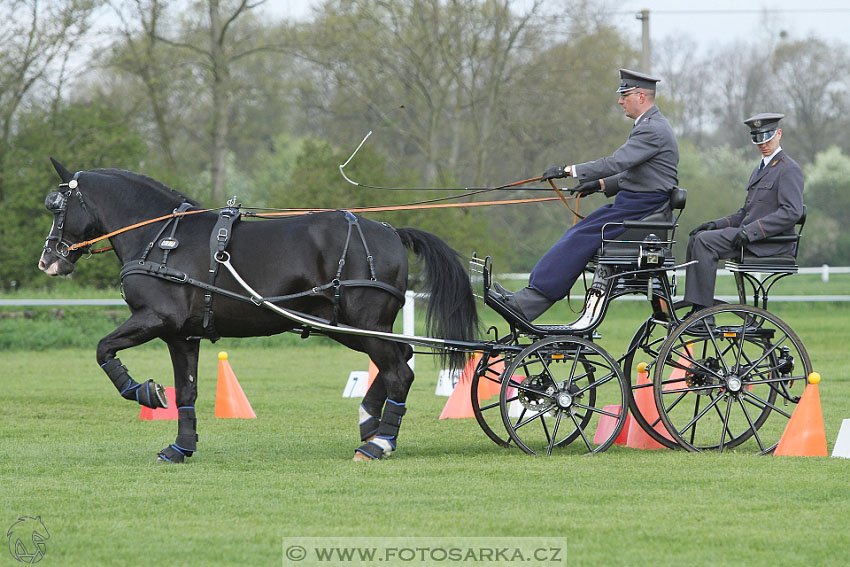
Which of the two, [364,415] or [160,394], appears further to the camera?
[364,415]

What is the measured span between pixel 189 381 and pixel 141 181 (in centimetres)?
134

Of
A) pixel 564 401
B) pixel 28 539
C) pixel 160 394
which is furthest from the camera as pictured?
pixel 564 401

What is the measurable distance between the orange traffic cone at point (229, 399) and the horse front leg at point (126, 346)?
8.95 feet

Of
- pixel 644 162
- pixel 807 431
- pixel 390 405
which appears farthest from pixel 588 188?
pixel 807 431

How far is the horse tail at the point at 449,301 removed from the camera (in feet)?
21.7

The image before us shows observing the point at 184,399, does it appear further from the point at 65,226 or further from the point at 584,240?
the point at 584,240

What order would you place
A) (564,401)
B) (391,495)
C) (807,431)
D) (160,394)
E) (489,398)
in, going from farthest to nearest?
1. (489,398)
2. (564,401)
3. (807,431)
4. (160,394)
5. (391,495)

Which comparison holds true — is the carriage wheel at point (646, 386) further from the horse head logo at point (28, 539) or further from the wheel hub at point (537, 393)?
the horse head logo at point (28, 539)

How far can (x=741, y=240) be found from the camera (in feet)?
21.0

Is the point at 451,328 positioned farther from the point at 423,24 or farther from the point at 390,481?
the point at 423,24

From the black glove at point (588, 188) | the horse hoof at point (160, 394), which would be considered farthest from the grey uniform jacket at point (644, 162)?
the horse hoof at point (160, 394)

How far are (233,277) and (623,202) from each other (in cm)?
246

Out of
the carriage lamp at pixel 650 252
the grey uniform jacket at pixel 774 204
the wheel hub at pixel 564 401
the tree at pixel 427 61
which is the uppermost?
the tree at pixel 427 61

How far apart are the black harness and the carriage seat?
4.38 ft
